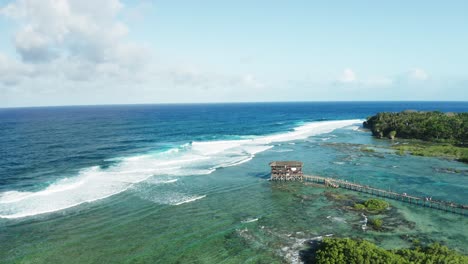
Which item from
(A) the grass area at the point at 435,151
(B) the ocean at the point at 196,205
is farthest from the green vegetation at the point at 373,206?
(A) the grass area at the point at 435,151

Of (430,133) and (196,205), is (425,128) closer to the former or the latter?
(430,133)

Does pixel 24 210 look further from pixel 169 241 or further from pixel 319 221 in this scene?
pixel 319 221

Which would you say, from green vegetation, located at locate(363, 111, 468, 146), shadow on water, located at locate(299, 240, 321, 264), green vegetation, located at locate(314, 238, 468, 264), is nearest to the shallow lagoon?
shadow on water, located at locate(299, 240, 321, 264)

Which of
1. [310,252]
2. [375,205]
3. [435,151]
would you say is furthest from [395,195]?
[435,151]

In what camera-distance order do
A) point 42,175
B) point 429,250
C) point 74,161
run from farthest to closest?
point 74,161, point 42,175, point 429,250

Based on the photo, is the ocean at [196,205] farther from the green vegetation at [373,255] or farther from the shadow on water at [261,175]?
the green vegetation at [373,255]

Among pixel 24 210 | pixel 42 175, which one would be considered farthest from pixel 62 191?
pixel 42 175
